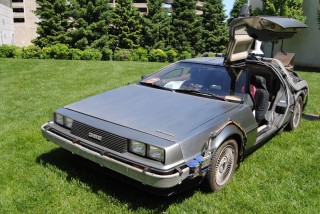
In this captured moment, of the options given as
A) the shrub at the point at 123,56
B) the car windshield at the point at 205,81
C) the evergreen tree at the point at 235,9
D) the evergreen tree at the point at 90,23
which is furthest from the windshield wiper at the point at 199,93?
the evergreen tree at the point at 235,9

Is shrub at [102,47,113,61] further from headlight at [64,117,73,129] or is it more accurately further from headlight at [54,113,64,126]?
headlight at [64,117,73,129]

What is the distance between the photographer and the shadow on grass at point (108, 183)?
3288 mm

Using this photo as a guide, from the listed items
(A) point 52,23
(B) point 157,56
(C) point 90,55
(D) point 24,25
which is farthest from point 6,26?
(B) point 157,56

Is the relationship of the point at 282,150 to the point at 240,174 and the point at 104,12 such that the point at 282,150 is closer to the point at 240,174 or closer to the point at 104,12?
the point at 240,174

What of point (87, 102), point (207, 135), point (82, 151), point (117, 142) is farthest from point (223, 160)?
point (87, 102)

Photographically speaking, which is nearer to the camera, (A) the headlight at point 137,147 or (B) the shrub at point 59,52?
(A) the headlight at point 137,147

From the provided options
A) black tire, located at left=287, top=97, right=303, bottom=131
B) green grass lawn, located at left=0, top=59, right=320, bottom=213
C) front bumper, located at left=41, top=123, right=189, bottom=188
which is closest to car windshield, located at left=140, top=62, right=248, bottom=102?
green grass lawn, located at left=0, top=59, right=320, bottom=213

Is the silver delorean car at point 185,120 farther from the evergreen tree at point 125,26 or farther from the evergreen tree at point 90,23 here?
the evergreen tree at point 125,26

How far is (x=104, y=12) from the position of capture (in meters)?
24.8

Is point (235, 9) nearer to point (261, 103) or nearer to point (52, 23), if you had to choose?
point (52, 23)

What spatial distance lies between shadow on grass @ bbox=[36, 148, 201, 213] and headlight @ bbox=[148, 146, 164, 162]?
54cm

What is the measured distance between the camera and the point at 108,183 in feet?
12.0

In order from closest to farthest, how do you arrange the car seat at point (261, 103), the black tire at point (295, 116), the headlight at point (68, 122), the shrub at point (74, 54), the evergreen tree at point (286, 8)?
the headlight at point (68, 122), the car seat at point (261, 103), the black tire at point (295, 116), the shrub at point (74, 54), the evergreen tree at point (286, 8)

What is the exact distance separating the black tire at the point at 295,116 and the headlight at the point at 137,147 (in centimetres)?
344
